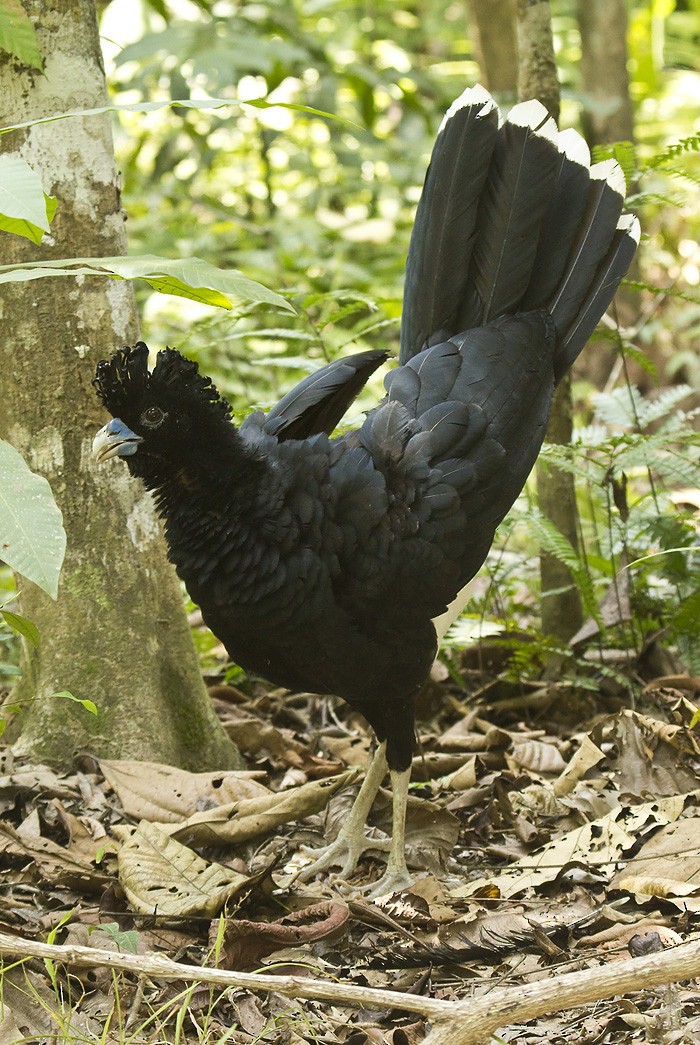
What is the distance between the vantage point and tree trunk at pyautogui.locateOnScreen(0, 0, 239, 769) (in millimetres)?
3566

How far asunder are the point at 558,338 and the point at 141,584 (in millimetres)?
1779

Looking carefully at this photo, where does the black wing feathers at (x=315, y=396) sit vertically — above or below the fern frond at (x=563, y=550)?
above

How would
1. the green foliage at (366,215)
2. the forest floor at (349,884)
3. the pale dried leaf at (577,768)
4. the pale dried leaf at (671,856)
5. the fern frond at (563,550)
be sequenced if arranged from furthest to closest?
A: the green foliage at (366,215)
the fern frond at (563,550)
the pale dried leaf at (577,768)
the pale dried leaf at (671,856)
the forest floor at (349,884)

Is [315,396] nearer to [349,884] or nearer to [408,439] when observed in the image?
[408,439]

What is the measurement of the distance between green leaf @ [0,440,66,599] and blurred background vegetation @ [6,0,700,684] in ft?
3.52

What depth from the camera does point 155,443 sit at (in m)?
3.29

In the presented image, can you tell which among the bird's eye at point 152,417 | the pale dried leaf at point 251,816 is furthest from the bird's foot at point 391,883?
the bird's eye at point 152,417

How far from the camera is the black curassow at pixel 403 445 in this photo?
3.31 meters

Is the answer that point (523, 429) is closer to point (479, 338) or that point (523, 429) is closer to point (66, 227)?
point (479, 338)

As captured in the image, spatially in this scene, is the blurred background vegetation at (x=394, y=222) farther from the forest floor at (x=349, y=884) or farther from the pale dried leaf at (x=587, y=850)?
the pale dried leaf at (x=587, y=850)

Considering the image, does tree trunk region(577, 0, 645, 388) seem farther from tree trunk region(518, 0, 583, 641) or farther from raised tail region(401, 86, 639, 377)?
raised tail region(401, 86, 639, 377)

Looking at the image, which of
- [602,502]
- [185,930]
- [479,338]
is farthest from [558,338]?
[185,930]

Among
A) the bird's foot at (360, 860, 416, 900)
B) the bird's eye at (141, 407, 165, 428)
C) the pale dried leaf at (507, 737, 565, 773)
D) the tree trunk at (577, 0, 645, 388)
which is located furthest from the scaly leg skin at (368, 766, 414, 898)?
the tree trunk at (577, 0, 645, 388)

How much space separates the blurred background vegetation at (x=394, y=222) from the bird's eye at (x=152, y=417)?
54cm
